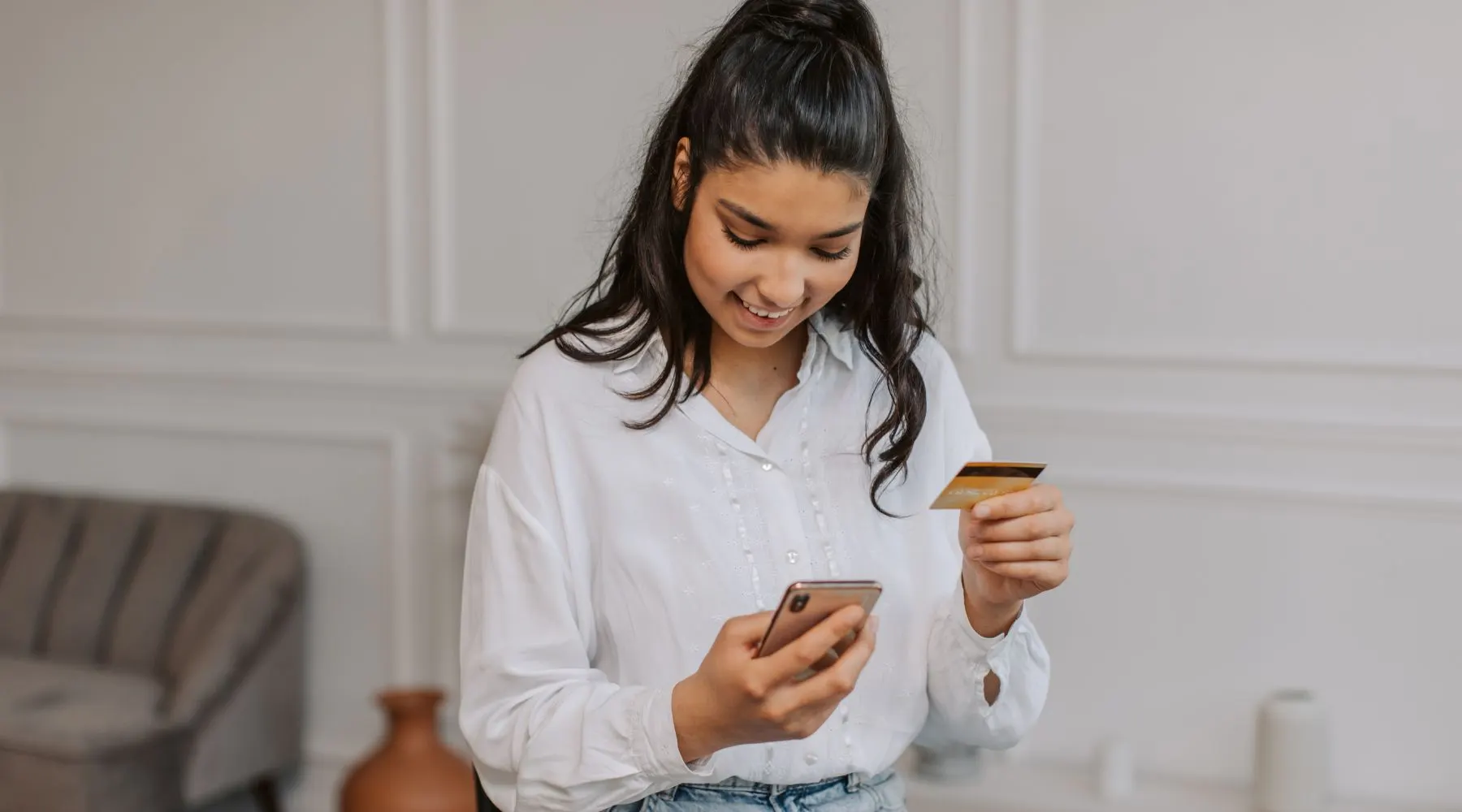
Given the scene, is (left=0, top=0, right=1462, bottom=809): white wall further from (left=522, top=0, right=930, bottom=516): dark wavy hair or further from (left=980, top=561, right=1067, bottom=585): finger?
(left=980, top=561, right=1067, bottom=585): finger

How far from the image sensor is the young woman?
1324 millimetres

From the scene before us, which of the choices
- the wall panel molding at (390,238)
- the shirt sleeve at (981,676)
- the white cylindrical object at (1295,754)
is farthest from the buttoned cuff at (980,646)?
the wall panel molding at (390,238)

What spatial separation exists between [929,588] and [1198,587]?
1124mm

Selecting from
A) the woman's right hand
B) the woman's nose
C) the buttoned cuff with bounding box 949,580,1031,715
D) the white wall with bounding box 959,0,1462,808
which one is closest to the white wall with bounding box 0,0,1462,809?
the white wall with bounding box 959,0,1462,808

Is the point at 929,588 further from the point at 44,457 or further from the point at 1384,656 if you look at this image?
the point at 44,457

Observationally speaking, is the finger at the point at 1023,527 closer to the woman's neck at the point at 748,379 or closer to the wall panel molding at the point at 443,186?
the woman's neck at the point at 748,379

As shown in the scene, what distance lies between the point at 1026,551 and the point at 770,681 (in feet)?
0.93

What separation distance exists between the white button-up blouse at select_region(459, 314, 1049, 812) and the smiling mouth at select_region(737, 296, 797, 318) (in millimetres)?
173

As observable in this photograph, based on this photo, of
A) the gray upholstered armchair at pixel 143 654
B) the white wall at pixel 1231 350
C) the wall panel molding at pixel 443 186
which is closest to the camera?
the white wall at pixel 1231 350

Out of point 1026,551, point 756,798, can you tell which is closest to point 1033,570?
point 1026,551

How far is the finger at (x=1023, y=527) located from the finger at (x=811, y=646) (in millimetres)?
192

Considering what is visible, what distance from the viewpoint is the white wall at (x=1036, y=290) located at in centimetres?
235

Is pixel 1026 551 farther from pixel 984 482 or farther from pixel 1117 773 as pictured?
pixel 1117 773

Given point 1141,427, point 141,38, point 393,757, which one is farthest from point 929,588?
point 141,38
